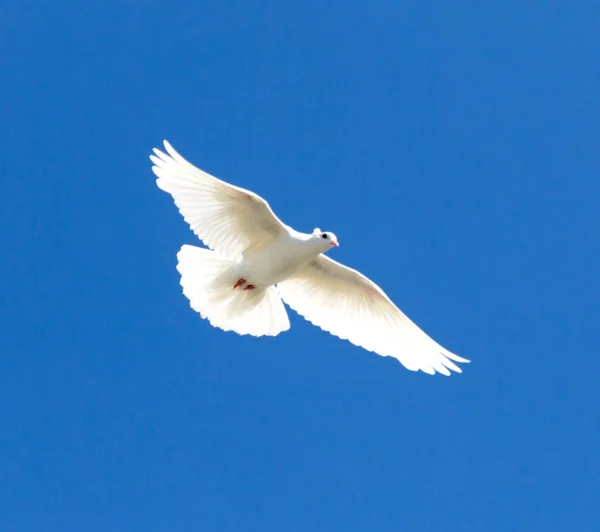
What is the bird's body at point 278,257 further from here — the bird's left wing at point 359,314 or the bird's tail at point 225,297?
the bird's left wing at point 359,314

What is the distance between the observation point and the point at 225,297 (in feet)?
72.6

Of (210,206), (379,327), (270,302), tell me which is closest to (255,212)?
(210,206)

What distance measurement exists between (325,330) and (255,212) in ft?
10.3

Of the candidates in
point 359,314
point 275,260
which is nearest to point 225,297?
point 275,260

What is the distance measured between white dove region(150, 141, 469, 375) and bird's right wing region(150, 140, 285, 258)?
2 centimetres

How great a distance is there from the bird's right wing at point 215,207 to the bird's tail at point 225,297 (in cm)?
31

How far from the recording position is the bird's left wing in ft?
74.7

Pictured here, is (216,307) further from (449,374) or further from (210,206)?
(449,374)

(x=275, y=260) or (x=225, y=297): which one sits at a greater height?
(x=275, y=260)

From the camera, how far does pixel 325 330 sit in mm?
23109

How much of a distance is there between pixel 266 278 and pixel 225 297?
0.90 m

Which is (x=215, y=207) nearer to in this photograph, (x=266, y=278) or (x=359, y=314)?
(x=266, y=278)

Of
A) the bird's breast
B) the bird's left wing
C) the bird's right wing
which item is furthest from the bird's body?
the bird's left wing

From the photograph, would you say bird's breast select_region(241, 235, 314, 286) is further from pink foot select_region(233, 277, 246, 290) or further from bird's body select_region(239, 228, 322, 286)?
pink foot select_region(233, 277, 246, 290)
